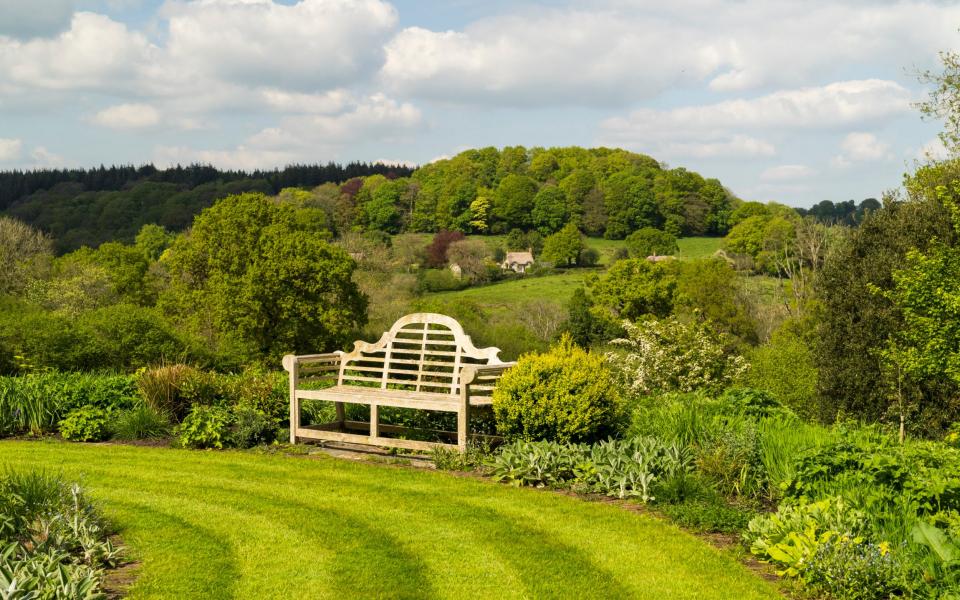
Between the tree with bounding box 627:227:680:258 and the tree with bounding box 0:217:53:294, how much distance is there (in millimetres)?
50935

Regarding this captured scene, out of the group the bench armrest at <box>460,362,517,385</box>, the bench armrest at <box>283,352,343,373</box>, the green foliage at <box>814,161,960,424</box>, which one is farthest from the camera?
the green foliage at <box>814,161,960,424</box>

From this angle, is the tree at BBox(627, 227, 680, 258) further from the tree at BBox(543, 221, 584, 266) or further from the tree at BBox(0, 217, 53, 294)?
the tree at BBox(0, 217, 53, 294)

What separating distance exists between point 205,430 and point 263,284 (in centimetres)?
2197

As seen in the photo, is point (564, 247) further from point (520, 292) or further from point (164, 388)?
point (164, 388)

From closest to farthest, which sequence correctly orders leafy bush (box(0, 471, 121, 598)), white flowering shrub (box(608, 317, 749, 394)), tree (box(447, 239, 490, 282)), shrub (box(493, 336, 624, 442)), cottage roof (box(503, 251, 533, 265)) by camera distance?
leafy bush (box(0, 471, 121, 598))
shrub (box(493, 336, 624, 442))
white flowering shrub (box(608, 317, 749, 394))
tree (box(447, 239, 490, 282))
cottage roof (box(503, 251, 533, 265))

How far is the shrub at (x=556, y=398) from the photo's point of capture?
7867 millimetres

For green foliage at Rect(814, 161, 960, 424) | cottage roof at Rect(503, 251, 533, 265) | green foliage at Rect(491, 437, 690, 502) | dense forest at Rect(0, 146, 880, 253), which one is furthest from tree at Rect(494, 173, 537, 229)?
green foliage at Rect(491, 437, 690, 502)

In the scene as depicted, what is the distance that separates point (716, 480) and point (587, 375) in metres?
1.65

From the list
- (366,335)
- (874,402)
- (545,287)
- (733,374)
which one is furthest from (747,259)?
(874,402)

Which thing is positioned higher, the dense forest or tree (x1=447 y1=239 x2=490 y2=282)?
the dense forest

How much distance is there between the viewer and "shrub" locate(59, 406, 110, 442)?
393 inches

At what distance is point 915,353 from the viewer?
29.0ft

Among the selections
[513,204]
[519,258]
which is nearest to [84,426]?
[519,258]

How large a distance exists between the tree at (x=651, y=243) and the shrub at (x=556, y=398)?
72.3 meters
